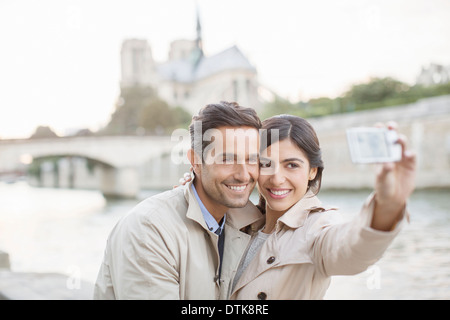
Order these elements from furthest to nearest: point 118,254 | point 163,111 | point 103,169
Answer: point 163,111 → point 103,169 → point 118,254

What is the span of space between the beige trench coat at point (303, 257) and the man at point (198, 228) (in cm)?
9

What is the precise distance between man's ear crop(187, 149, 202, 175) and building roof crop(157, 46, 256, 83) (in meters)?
29.9

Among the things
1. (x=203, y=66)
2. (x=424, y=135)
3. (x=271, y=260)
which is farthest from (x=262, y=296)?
(x=203, y=66)

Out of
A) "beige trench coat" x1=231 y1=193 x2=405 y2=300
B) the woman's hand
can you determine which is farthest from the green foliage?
the woman's hand

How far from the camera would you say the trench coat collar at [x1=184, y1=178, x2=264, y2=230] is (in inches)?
47.6

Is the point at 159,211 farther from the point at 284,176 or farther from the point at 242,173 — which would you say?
the point at 284,176

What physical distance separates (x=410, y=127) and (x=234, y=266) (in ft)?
49.2

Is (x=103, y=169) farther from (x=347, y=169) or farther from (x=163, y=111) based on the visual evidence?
(x=347, y=169)

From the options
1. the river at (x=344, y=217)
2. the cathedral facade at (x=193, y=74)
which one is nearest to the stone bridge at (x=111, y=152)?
the river at (x=344, y=217)

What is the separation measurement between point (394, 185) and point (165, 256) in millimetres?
547

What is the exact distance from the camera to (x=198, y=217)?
3.96ft

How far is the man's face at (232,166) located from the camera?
1.26 meters

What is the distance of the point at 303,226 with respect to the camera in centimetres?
121
